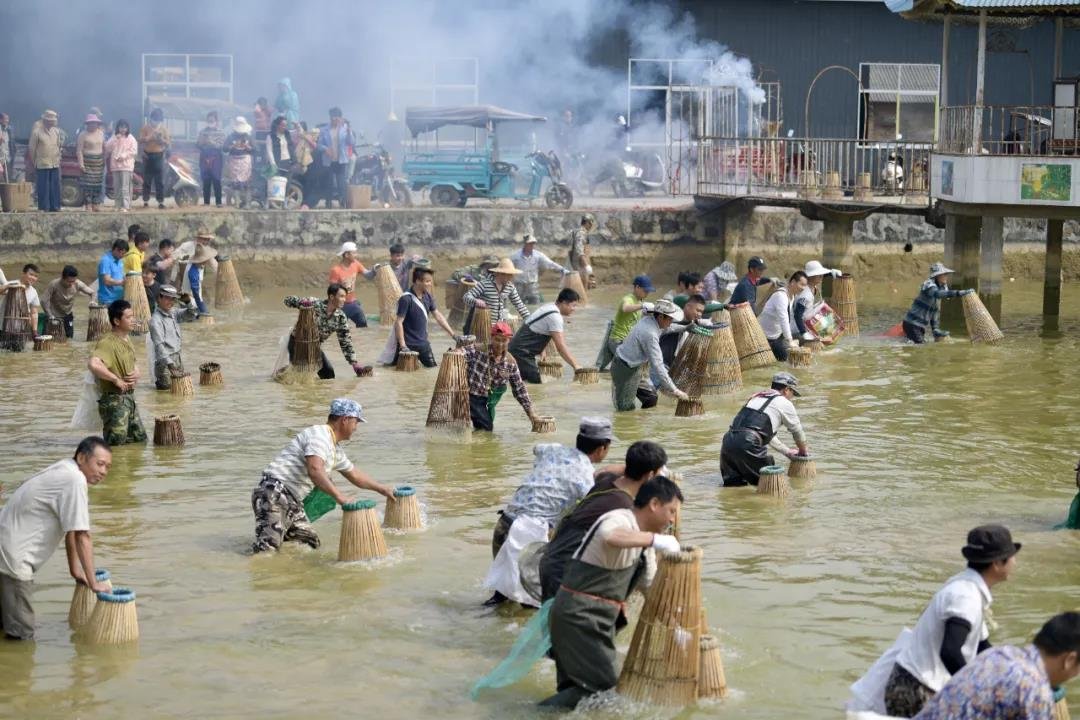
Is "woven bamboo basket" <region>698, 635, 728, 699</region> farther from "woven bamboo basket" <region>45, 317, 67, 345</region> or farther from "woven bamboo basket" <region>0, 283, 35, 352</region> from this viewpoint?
"woven bamboo basket" <region>45, 317, 67, 345</region>

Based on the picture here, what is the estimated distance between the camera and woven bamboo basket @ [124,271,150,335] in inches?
800

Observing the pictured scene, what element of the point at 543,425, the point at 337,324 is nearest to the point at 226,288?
the point at 337,324

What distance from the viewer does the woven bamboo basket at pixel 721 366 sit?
15992 mm

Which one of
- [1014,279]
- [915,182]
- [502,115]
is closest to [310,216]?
[502,115]

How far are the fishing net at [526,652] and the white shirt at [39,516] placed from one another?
238cm

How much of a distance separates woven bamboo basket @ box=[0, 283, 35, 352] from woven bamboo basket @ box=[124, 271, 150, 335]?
1.50 meters

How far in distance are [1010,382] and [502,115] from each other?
14101 millimetres

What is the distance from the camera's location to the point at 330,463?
10164 mm


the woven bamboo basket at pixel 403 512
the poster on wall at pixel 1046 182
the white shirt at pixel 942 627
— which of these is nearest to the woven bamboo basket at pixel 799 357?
the poster on wall at pixel 1046 182

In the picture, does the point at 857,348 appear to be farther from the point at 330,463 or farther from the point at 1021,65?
the point at 1021,65

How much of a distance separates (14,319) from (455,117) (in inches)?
472

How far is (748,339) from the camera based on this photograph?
17.4m

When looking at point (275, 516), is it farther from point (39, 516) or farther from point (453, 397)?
point (453, 397)

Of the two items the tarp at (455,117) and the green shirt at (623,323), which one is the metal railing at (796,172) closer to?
the tarp at (455,117)
